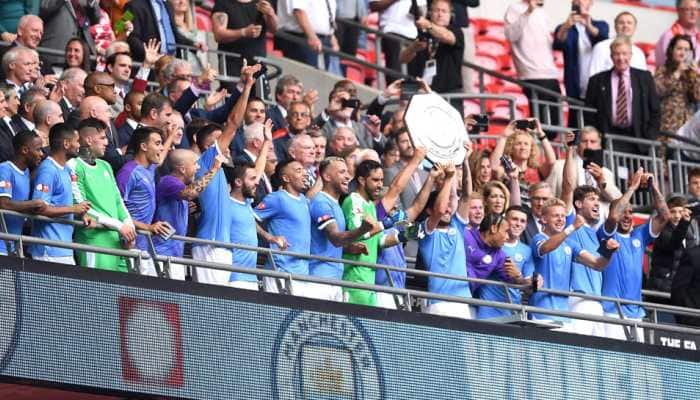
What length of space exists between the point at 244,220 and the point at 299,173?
1.83ft

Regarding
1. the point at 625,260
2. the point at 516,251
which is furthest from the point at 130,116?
the point at 625,260

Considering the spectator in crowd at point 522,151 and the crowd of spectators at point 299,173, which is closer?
the crowd of spectators at point 299,173

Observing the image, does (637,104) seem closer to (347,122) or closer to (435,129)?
(347,122)

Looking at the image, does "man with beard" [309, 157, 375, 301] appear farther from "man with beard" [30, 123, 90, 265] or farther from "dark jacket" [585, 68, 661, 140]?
"dark jacket" [585, 68, 661, 140]

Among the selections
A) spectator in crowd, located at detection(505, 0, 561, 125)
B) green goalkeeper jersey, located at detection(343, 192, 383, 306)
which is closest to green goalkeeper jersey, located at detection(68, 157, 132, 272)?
green goalkeeper jersey, located at detection(343, 192, 383, 306)

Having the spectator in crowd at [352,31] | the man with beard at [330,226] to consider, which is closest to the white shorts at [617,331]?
the man with beard at [330,226]

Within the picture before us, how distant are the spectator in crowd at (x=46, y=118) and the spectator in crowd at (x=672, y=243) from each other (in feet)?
17.2

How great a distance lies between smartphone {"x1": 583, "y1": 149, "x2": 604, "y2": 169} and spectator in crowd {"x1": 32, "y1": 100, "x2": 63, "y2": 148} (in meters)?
5.03

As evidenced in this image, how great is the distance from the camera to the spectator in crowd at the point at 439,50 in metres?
17.3

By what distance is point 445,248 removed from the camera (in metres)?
13.9

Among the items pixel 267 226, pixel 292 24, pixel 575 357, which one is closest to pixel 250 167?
pixel 267 226

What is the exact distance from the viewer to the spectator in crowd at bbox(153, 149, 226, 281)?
12.5m

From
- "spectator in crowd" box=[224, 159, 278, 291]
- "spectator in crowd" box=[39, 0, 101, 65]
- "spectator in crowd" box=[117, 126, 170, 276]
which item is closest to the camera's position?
"spectator in crowd" box=[117, 126, 170, 276]

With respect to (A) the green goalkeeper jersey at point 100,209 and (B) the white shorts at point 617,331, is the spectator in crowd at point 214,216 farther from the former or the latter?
(B) the white shorts at point 617,331
